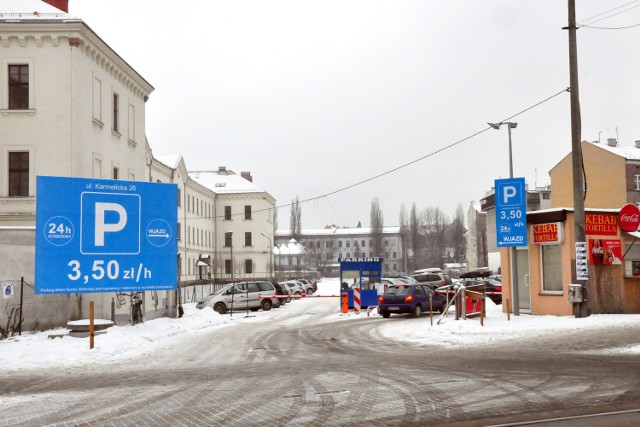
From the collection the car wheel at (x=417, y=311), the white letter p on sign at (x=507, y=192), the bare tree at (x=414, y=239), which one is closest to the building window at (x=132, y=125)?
the car wheel at (x=417, y=311)

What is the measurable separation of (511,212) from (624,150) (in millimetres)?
52575

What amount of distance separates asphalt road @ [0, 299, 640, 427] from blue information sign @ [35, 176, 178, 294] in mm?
3760

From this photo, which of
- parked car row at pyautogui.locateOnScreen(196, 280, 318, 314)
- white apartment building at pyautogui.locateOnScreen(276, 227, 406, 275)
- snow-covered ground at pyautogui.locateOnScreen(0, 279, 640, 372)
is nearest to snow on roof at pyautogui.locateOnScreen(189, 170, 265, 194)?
parked car row at pyautogui.locateOnScreen(196, 280, 318, 314)

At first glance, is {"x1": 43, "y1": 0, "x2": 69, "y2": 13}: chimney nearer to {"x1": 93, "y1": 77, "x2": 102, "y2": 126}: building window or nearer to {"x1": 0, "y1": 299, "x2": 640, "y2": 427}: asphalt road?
{"x1": 93, "y1": 77, "x2": 102, "y2": 126}: building window

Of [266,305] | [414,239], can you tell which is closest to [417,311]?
[266,305]

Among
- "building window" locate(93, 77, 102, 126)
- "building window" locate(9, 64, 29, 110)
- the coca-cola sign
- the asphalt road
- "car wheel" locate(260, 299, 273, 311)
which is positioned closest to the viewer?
the asphalt road

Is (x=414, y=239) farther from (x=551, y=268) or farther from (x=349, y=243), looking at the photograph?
(x=551, y=268)

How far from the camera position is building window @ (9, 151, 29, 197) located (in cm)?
2694

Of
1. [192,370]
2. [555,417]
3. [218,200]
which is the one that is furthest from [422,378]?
Answer: [218,200]

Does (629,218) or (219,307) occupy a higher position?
(629,218)

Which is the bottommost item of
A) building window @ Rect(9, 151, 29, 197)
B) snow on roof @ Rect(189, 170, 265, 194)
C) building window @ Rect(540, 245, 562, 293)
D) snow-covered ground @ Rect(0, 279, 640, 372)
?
snow-covered ground @ Rect(0, 279, 640, 372)

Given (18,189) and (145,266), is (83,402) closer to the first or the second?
(145,266)

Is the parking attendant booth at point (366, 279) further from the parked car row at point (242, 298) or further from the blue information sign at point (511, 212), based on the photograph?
the blue information sign at point (511, 212)

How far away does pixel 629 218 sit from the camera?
22.6m
